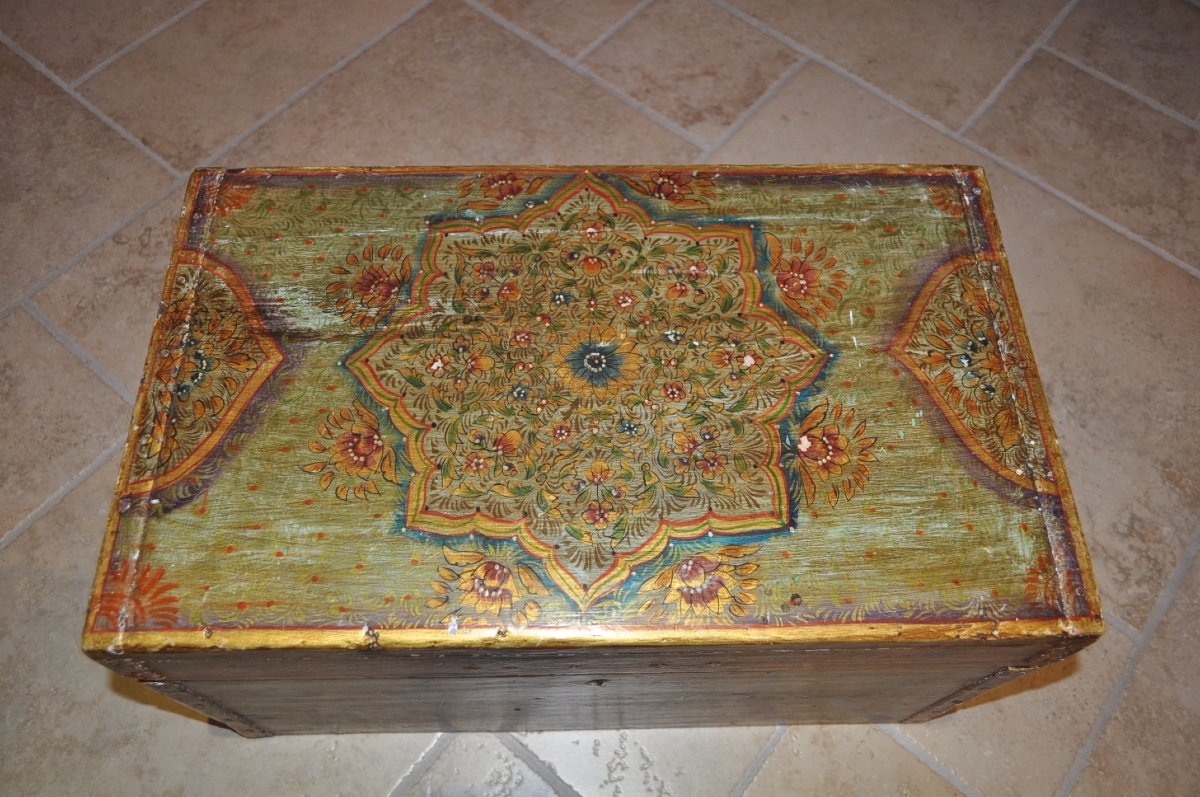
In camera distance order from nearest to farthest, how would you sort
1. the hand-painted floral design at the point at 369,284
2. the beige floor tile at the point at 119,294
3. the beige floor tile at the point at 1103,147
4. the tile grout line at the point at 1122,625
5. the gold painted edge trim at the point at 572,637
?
the gold painted edge trim at the point at 572,637, the hand-painted floral design at the point at 369,284, the tile grout line at the point at 1122,625, the beige floor tile at the point at 119,294, the beige floor tile at the point at 1103,147

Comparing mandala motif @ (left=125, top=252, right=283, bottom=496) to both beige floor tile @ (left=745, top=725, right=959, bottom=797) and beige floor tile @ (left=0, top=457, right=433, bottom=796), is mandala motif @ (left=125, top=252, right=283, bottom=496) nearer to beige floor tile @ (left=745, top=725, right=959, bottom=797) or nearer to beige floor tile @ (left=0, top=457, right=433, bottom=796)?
beige floor tile @ (left=0, top=457, right=433, bottom=796)

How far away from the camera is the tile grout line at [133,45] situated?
231 cm

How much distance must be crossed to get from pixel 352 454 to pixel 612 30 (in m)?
1.59

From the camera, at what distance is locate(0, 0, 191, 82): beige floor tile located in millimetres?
2338

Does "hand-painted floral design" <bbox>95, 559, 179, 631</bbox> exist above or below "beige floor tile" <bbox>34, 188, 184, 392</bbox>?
above

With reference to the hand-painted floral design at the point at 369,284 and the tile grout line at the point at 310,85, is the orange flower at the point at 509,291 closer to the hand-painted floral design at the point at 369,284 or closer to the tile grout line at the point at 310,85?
the hand-painted floral design at the point at 369,284

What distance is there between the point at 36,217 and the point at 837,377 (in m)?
1.86

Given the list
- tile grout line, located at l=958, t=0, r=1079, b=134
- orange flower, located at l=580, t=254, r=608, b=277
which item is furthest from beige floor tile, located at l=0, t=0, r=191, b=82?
tile grout line, located at l=958, t=0, r=1079, b=134

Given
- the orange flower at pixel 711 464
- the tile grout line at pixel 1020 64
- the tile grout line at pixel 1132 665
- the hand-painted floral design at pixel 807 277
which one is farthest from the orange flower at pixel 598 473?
the tile grout line at pixel 1020 64

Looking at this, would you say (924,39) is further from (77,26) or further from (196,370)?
(77,26)

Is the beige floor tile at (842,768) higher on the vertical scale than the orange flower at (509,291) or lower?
lower

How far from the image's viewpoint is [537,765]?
164 cm

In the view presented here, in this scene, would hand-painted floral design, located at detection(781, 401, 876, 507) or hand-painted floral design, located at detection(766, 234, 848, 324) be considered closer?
hand-painted floral design, located at detection(781, 401, 876, 507)

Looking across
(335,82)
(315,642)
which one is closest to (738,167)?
(315,642)
